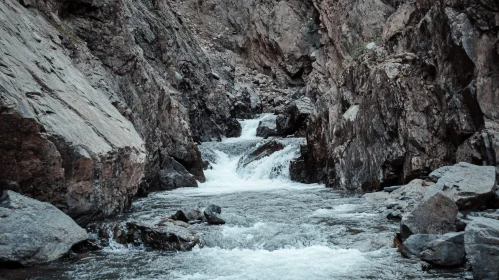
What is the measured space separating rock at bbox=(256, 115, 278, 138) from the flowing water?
20.8 m

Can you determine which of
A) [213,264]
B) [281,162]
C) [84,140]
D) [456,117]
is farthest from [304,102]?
[213,264]

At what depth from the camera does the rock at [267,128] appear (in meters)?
39.1

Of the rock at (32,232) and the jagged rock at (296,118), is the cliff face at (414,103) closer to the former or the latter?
the jagged rock at (296,118)

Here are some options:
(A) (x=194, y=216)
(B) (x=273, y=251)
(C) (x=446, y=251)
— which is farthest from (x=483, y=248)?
(A) (x=194, y=216)

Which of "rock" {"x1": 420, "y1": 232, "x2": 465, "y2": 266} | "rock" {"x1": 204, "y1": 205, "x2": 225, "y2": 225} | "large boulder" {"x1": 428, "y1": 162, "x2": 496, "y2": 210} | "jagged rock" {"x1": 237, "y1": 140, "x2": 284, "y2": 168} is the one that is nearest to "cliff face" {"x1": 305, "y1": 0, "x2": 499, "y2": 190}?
"large boulder" {"x1": 428, "y1": 162, "x2": 496, "y2": 210}

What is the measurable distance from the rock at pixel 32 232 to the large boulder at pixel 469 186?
357 inches

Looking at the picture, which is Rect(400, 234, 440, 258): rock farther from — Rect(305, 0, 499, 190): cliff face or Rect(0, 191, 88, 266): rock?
Rect(0, 191, 88, 266): rock

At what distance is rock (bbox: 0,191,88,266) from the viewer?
9008 millimetres

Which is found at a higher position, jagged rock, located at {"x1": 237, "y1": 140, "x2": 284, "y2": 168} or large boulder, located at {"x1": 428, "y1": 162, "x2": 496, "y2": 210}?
jagged rock, located at {"x1": 237, "y1": 140, "x2": 284, "y2": 168}

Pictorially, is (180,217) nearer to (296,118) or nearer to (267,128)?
(296,118)

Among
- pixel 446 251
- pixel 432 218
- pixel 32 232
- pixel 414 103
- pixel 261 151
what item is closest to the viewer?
pixel 446 251

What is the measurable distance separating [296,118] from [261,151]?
22.5 feet

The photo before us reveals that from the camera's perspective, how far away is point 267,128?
39.8 metres

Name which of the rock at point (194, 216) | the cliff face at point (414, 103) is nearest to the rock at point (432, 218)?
the cliff face at point (414, 103)
